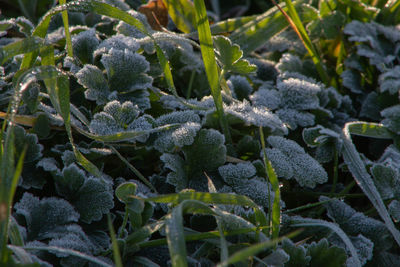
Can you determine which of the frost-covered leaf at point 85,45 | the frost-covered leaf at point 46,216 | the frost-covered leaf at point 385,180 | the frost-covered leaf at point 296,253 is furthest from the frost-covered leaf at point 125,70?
the frost-covered leaf at point 385,180

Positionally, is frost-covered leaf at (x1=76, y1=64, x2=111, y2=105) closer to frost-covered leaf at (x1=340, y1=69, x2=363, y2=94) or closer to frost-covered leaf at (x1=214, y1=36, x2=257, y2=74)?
frost-covered leaf at (x1=214, y1=36, x2=257, y2=74)

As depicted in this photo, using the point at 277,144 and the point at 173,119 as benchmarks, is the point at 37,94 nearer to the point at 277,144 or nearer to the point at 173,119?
the point at 173,119

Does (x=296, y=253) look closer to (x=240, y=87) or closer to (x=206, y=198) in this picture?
(x=206, y=198)

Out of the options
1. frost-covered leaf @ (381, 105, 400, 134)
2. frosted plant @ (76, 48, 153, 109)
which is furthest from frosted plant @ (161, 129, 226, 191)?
frost-covered leaf @ (381, 105, 400, 134)

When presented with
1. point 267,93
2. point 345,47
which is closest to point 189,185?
point 267,93

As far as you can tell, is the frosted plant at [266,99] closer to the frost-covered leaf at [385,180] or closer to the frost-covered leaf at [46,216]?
the frost-covered leaf at [385,180]
